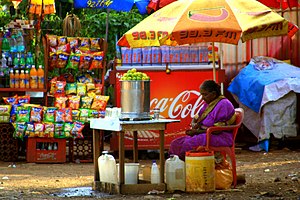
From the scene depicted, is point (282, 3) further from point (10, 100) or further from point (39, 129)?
point (10, 100)

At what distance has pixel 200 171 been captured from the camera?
9.27 m

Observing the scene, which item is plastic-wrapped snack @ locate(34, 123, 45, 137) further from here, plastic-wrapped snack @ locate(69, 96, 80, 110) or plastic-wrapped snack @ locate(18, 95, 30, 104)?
plastic-wrapped snack @ locate(69, 96, 80, 110)

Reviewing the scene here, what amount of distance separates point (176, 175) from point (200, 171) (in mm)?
321

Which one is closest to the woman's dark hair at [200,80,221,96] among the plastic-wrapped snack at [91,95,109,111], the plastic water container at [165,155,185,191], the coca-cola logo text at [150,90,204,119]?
the plastic water container at [165,155,185,191]

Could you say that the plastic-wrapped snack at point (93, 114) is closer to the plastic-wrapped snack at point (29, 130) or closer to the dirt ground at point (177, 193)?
the dirt ground at point (177, 193)

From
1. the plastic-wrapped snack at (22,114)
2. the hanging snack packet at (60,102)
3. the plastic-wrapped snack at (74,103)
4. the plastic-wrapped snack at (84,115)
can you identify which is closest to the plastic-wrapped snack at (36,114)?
the plastic-wrapped snack at (22,114)

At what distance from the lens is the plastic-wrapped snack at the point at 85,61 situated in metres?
14.0

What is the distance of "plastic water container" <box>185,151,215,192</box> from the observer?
365 inches

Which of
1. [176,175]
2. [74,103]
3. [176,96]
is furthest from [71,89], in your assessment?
[176,175]

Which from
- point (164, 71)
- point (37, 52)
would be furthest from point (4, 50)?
point (164, 71)

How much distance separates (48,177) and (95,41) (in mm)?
3366

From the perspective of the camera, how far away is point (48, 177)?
38.2 ft

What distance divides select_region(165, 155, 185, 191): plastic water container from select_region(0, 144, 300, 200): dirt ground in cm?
11

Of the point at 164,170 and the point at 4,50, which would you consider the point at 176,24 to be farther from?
the point at 4,50
